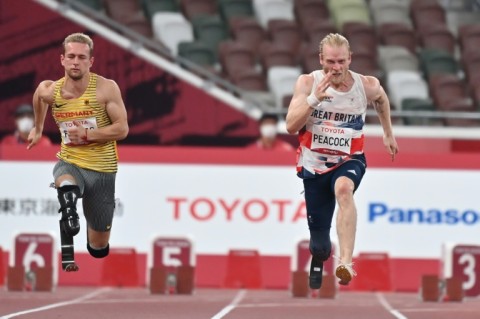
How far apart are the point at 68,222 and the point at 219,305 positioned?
3.31 m

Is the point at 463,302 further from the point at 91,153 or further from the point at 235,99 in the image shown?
the point at 235,99

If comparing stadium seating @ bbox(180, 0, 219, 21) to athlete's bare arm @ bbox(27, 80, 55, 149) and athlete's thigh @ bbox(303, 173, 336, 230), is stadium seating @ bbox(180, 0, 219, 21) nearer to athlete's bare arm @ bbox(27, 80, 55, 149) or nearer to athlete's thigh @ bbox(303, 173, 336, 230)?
athlete's bare arm @ bbox(27, 80, 55, 149)

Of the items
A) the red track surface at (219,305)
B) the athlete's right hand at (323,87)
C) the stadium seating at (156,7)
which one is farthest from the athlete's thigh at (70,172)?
the stadium seating at (156,7)

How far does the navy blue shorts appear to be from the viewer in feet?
43.5

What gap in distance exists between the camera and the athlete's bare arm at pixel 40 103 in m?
13.5

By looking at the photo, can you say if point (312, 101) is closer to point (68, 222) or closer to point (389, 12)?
point (68, 222)

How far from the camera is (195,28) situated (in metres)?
25.0

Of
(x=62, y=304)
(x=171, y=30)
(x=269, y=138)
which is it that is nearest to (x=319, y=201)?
(x=62, y=304)

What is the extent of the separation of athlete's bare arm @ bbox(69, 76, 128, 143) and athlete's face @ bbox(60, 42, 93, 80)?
0.84ft

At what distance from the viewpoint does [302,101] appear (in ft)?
42.1

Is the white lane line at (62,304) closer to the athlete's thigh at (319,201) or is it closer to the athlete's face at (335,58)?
the athlete's thigh at (319,201)

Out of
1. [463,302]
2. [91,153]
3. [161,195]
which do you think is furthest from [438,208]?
[91,153]

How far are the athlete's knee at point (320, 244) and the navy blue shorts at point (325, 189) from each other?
50mm

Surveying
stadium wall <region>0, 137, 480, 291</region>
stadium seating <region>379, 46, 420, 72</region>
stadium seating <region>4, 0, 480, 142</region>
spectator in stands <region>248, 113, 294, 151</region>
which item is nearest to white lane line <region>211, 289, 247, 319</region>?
stadium wall <region>0, 137, 480, 291</region>
